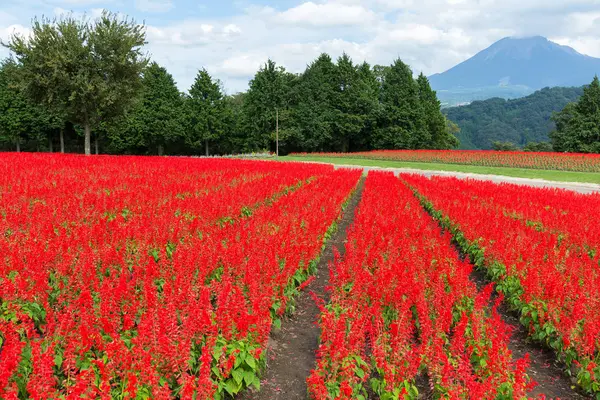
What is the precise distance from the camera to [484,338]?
15.4ft

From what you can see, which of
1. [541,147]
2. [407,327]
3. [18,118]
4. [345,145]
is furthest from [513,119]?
[407,327]

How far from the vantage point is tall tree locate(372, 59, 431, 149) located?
2603 inches

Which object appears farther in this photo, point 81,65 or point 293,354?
point 81,65

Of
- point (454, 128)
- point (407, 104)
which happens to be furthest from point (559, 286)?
point (454, 128)

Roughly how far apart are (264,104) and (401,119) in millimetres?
21816

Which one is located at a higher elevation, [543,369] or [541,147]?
[541,147]

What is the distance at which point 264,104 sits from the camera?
219ft

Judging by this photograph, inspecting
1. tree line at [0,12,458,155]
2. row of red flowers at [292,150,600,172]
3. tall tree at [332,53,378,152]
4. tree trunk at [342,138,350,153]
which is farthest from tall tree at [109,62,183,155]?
row of red flowers at [292,150,600,172]

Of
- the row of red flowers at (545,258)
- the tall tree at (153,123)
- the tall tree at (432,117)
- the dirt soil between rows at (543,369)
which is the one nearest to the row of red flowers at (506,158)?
the tall tree at (432,117)

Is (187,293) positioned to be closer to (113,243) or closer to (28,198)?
(113,243)

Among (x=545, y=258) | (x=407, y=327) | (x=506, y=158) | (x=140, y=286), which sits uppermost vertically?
(x=506, y=158)

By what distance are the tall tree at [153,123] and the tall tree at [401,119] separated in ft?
103

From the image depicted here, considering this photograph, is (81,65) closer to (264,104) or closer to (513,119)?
(264,104)

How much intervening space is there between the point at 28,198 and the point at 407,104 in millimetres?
63993
